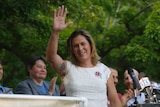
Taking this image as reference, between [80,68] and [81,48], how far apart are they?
16 centimetres

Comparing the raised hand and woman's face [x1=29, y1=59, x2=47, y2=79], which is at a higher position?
the raised hand

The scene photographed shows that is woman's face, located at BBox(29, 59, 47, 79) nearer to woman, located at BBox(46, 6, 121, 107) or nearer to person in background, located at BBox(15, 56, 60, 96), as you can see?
person in background, located at BBox(15, 56, 60, 96)

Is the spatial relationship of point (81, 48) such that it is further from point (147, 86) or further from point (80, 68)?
point (147, 86)

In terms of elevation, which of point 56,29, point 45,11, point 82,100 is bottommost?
point 82,100

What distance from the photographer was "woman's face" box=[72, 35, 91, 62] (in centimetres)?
339

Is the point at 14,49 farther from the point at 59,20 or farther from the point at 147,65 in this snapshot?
the point at 59,20

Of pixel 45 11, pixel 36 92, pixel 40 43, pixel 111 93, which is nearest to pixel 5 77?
pixel 40 43

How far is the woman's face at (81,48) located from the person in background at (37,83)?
1163 mm

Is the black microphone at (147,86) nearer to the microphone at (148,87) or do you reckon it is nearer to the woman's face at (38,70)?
the microphone at (148,87)

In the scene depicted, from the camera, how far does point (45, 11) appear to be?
7.58 m

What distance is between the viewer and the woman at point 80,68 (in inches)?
128

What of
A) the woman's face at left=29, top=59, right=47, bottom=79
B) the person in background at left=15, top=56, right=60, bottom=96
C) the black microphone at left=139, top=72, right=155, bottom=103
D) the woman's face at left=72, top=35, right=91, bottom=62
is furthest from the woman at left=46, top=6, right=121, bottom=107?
the woman's face at left=29, top=59, right=47, bottom=79

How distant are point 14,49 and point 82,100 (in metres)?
7.35

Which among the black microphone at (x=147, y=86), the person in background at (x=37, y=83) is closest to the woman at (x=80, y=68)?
the black microphone at (x=147, y=86)
